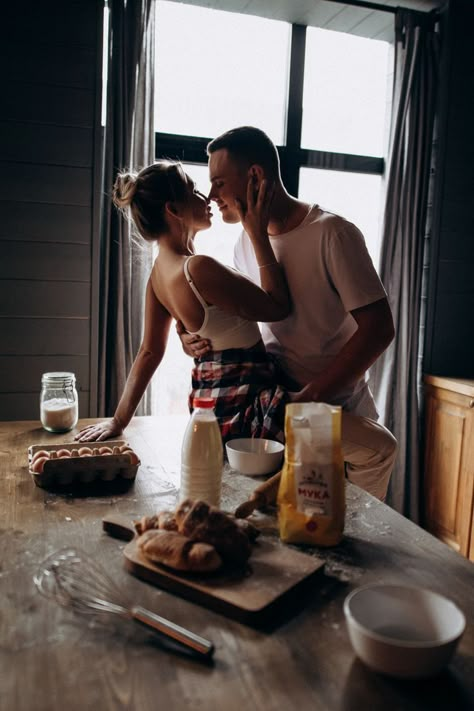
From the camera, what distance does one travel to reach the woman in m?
1.64

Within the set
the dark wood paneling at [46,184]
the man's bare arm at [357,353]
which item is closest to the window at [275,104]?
the dark wood paneling at [46,184]

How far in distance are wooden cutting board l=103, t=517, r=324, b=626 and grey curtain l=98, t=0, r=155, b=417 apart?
181 cm

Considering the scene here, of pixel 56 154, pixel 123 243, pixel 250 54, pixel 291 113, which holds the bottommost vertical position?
pixel 123 243

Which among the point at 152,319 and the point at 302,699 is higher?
the point at 152,319

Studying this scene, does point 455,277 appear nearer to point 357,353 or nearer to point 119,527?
point 357,353

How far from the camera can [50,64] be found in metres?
2.50

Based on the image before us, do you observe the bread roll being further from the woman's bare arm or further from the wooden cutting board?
the woman's bare arm

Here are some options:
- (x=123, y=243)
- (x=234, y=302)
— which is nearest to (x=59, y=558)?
(x=234, y=302)

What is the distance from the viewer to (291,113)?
120 inches

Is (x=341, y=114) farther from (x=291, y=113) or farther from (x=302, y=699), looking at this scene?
(x=302, y=699)

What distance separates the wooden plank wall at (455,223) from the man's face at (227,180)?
1563mm

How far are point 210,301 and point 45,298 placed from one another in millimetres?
1163

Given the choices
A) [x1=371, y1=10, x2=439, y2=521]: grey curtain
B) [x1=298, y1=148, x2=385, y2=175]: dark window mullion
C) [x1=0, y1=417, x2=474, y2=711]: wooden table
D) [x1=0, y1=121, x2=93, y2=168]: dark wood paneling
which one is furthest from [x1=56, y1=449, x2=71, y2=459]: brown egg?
[x1=298, y1=148, x2=385, y2=175]: dark window mullion

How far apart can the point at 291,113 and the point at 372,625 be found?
280 cm
